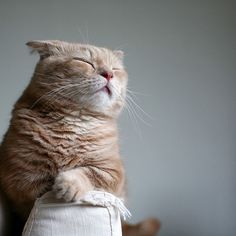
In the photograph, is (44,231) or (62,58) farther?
(62,58)

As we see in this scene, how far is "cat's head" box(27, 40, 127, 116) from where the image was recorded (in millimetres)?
957

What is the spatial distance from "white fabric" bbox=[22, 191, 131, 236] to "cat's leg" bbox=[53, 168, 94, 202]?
1 cm

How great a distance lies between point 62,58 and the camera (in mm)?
1016

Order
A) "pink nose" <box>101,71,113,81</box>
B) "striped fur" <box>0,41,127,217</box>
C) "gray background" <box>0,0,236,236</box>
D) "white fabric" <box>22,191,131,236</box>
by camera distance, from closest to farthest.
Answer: "white fabric" <box>22,191,131,236</box> < "striped fur" <box>0,41,127,217</box> < "pink nose" <box>101,71,113,81</box> < "gray background" <box>0,0,236,236</box>

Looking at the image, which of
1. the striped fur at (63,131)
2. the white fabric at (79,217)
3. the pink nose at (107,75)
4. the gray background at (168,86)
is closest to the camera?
the white fabric at (79,217)

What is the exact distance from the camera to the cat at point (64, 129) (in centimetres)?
88

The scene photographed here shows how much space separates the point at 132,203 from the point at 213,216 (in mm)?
385

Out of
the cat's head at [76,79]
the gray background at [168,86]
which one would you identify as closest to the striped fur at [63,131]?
the cat's head at [76,79]

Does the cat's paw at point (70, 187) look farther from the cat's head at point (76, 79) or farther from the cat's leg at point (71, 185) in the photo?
the cat's head at point (76, 79)

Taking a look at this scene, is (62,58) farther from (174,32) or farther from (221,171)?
(221,171)

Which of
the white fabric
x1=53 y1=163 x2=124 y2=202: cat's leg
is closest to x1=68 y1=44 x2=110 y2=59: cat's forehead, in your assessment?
x1=53 y1=163 x2=124 y2=202: cat's leg

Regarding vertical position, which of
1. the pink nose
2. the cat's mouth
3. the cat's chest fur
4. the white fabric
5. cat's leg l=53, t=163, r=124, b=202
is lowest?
the white fabric

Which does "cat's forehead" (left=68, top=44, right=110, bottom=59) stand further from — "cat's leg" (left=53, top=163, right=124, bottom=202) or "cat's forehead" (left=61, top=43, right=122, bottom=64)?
"cat's leg" (left=53, top=163, right=124, bottom=202)

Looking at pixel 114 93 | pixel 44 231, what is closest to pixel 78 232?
pixel 44 231
